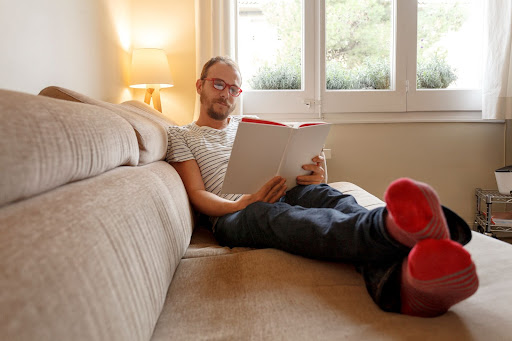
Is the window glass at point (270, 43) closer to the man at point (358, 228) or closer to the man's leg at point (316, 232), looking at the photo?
the man at point (358, 228)

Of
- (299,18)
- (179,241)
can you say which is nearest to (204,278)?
(179,241)

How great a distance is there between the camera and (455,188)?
2793 mm

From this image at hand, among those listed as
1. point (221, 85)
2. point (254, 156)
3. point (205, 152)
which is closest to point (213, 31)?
point (221, 85)

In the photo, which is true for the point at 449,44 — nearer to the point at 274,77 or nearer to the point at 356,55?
the point at 356,55

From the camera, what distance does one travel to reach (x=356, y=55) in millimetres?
2768

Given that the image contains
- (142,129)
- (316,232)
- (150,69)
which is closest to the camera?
(316,232)

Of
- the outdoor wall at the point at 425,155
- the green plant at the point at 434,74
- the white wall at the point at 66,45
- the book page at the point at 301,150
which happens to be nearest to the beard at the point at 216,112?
the book page at the point at 301,150

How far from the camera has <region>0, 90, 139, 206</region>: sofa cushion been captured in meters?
0.53

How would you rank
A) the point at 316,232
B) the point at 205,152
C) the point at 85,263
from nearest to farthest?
the point at 85,263 < the point at 316,232 < the point at 205,152

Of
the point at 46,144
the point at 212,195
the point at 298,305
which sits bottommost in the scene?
the point at 298,305

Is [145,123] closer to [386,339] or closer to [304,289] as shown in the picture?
[304,289]

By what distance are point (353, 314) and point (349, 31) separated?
227 centimetres

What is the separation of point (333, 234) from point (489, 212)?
1.97 meters

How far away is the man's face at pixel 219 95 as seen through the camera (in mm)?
1817
